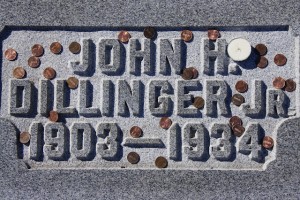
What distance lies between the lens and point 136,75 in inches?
112

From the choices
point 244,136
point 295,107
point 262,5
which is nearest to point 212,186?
point 244,136

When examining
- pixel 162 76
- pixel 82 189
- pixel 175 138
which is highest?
pixel 162 76

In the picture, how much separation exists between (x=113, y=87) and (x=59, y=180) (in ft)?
2.09

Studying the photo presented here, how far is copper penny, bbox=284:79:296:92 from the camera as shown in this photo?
9.25 ft

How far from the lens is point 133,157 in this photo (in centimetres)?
282

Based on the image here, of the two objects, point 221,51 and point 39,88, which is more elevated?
point 221,51

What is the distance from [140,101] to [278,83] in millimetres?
822

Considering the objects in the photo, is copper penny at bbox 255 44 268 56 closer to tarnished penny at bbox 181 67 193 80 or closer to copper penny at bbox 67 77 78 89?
tarnished penny at bbox 181 67 193 80

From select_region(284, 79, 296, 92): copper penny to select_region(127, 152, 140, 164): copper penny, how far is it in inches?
37.9

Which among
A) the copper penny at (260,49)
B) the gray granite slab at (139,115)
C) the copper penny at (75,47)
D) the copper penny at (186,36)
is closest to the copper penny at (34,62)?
the gray granite slab at (139,115)

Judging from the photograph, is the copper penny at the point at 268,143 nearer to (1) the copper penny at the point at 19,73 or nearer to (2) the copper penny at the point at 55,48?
(2) the copper penny at the point at 55,48

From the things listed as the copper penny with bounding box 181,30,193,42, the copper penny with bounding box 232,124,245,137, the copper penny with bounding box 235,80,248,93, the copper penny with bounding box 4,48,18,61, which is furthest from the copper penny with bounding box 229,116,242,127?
the copper penny with bounding box 4,48,18,61

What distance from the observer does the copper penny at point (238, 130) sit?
280 cm

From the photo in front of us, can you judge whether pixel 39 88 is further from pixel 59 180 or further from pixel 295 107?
pixel 295 107
